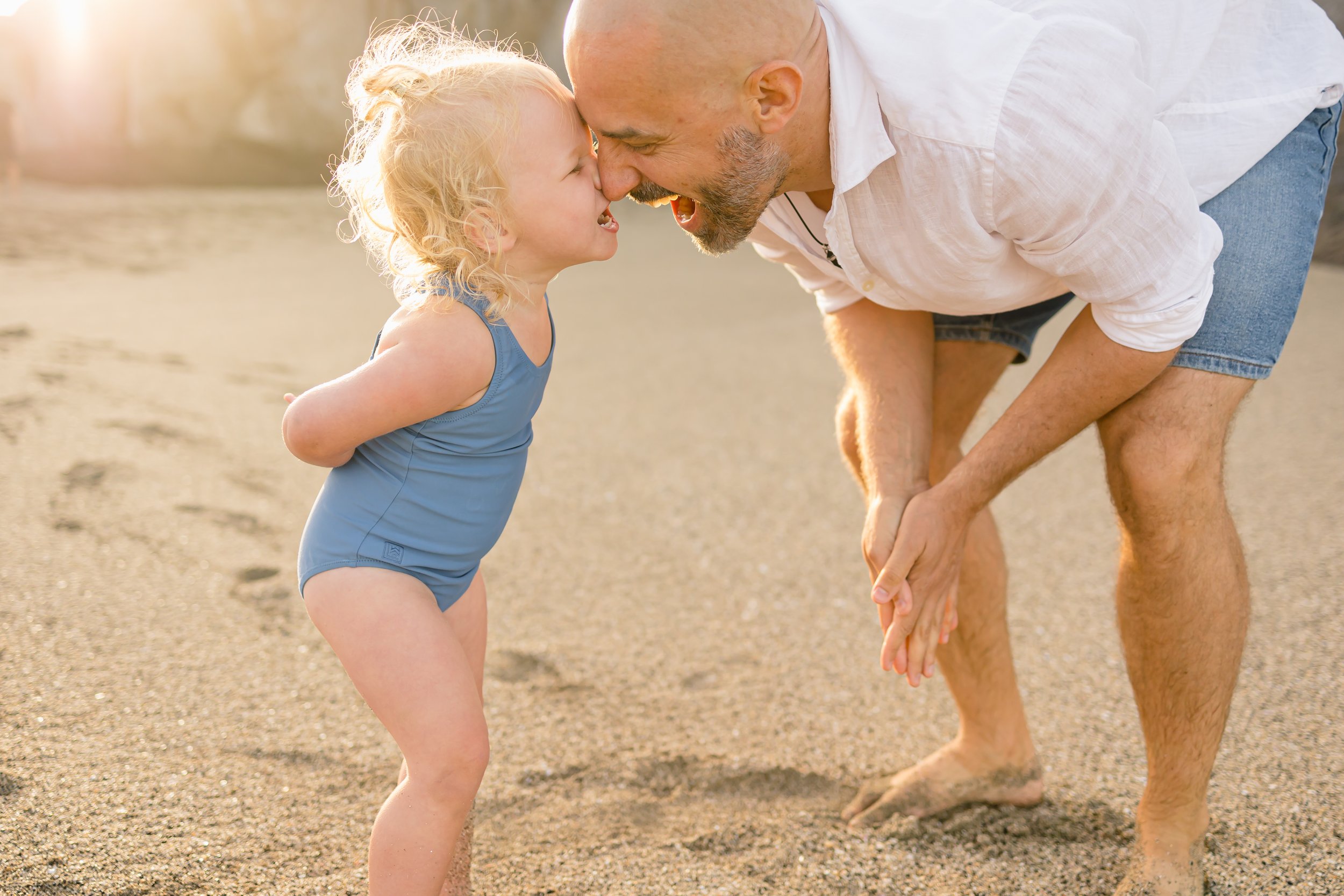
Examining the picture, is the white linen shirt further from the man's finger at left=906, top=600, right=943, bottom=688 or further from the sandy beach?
the sandy beach

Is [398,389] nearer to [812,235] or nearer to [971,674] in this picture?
[812,235]

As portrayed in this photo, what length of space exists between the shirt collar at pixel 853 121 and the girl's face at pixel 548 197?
391 mm

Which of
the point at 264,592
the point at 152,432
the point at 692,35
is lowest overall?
the point at 152,432

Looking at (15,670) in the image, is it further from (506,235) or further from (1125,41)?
(1125,41)

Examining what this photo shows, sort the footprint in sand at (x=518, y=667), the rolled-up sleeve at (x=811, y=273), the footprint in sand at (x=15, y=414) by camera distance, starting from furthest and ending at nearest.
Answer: the footprint in sand at (x=15, y=414) < the footprint in sand at (x=518, y=667) < the rolled-up sleeve at (x=811, y=273)

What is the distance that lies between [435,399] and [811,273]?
98 cm

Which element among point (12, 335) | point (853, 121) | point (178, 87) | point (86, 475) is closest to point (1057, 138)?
point (853, 121)

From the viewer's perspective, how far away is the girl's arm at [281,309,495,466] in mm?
1464

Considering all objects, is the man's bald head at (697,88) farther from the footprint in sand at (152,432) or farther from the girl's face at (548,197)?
the footprint in sand at (152,432)

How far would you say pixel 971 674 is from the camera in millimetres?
2102

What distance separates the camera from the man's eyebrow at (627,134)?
5.63 ft

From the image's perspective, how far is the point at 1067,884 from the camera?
181cm

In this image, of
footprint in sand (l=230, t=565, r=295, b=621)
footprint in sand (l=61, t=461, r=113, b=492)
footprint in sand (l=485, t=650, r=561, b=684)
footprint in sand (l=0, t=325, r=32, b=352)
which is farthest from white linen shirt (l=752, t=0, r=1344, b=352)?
footprint in sand (l=0, t=325, r=32, b=352)

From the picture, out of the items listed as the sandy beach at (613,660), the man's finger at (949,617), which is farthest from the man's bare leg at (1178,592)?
the man's finger at (949,617)
